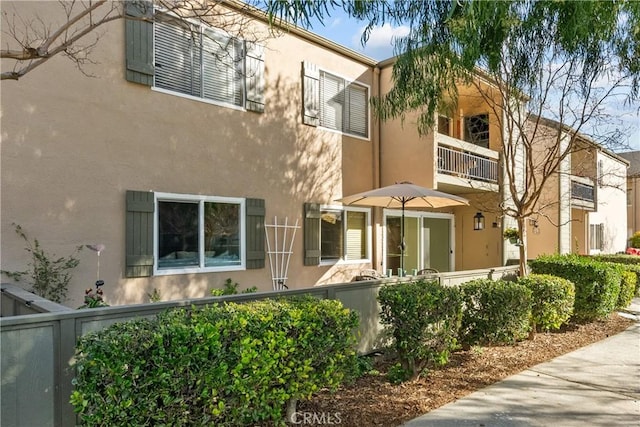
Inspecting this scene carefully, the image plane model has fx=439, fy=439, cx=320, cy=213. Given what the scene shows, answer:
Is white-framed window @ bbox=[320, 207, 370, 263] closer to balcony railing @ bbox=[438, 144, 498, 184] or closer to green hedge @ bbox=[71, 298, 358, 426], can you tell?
balcony railing @ bbox=[438, 144, 498, 184]

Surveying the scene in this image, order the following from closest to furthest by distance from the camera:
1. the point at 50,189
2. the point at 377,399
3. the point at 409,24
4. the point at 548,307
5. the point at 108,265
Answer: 1. the point at 377,399
2. the point at 409,24
3. the point at 50,189
4. the point at 108,265
5. the point at 548,307

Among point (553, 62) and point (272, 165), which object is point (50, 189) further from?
point (553, 62)

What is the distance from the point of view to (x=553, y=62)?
24.1ft

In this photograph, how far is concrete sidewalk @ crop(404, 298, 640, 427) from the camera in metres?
4.26

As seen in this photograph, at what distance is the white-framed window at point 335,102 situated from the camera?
9.80 meters

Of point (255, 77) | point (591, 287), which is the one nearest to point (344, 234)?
point (255, 77)

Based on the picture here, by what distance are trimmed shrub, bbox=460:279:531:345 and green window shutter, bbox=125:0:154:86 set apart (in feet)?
19.5

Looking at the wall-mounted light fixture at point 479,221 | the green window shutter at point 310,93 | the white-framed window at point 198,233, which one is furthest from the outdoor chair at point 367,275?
the wall-mounted light fixture at point 479,221

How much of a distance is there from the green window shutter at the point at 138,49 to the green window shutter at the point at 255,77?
76.4 inches

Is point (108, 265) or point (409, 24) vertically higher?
point (409, 24)

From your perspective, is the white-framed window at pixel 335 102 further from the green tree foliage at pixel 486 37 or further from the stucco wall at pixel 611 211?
the stucco wall at pixel 611 211

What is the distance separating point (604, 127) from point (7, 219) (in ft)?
32.4

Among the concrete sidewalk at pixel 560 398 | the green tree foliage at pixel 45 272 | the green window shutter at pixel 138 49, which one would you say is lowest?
the concrete sidewalk at pixel 560 398

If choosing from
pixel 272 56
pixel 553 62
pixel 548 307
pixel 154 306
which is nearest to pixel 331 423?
pixel 154 306
